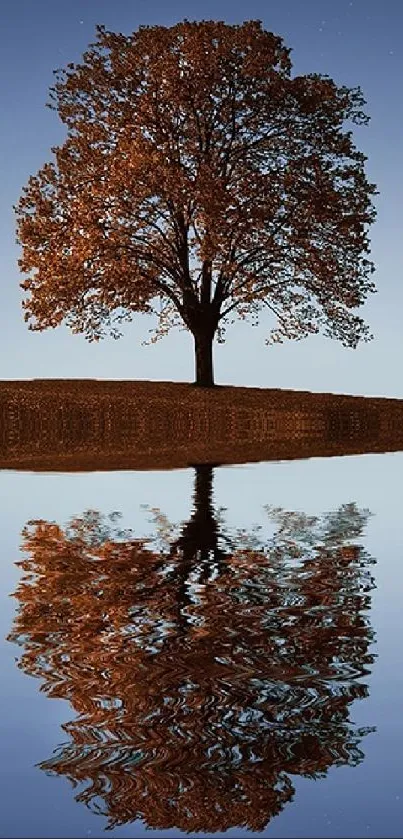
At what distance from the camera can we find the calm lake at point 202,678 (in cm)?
436

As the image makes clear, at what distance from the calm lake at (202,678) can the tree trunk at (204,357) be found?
2980 cm

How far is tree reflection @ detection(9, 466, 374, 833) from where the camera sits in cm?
455

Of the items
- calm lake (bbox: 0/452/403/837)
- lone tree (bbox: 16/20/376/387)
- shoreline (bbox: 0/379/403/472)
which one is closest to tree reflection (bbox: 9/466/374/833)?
calm lake (bbox: 0/452/403/837)

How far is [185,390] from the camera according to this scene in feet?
134

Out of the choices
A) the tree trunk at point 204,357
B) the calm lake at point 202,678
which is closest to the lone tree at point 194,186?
the tree trunk at point 204,357

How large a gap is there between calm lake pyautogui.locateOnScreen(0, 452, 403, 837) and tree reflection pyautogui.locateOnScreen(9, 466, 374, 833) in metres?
0.01

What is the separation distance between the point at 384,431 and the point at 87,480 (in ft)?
76.1

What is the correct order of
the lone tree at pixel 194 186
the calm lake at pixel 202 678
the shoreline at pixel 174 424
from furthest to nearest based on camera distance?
the lone tree at pixel 194 186, the shoreline at pixel 174 424, the calm lake at pixel 202 678

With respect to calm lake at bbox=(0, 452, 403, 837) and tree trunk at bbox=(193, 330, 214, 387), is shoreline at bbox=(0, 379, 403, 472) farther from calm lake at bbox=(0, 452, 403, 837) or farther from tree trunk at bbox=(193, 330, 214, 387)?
calm lake at bbox=(0, 452, 403, 837)

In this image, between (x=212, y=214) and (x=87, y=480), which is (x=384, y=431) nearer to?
(x=212, y=214)

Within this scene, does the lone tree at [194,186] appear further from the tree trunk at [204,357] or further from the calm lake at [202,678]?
the calm lake at [202,678]

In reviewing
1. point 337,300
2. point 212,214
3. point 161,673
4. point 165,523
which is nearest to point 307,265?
point 337,300

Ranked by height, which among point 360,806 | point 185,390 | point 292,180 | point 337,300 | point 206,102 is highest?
point 206,102

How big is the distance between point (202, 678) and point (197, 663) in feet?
1.00
